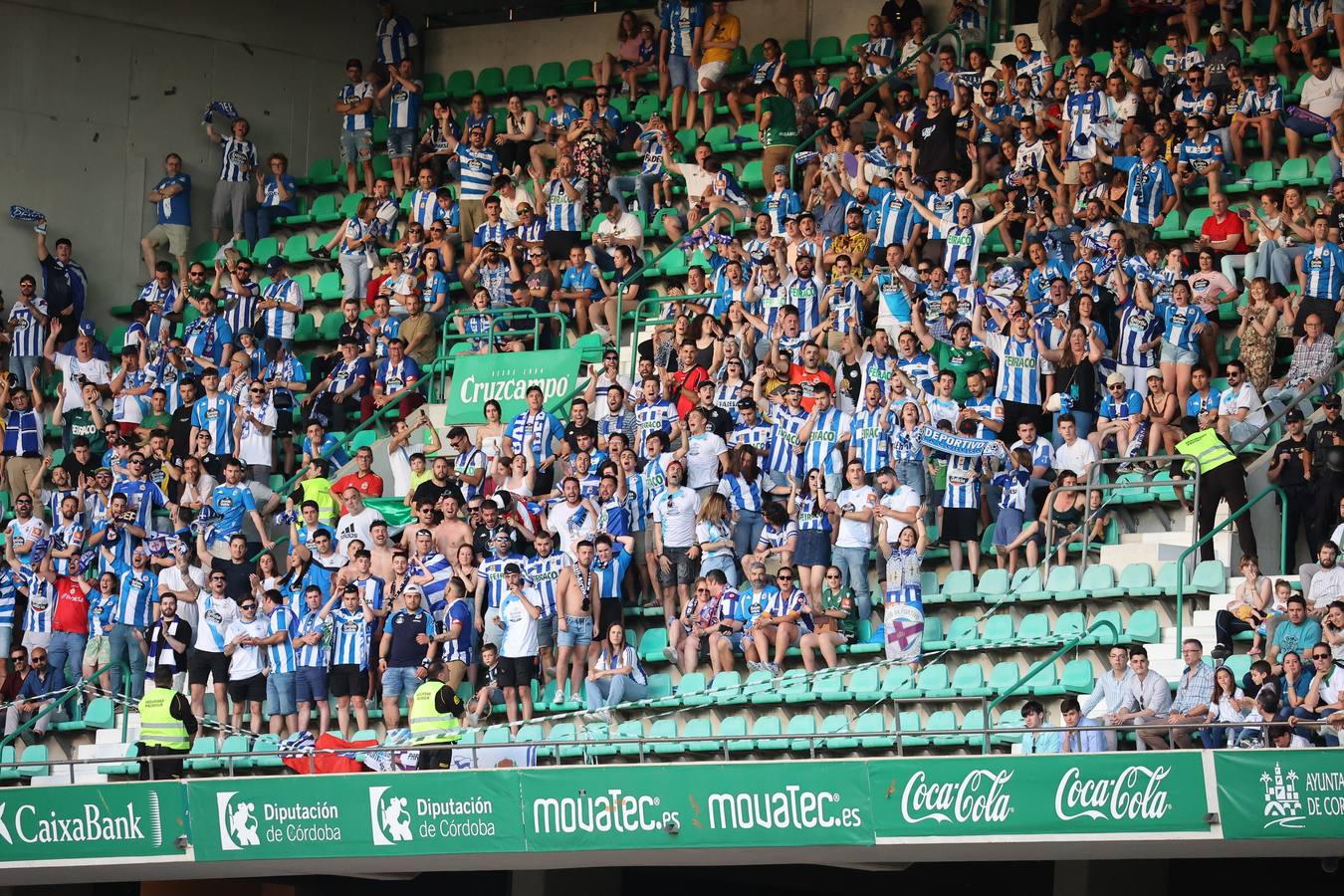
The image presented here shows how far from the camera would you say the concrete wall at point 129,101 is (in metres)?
23.3

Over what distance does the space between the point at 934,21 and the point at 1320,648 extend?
35.1ft

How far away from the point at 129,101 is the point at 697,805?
13650 millimetres

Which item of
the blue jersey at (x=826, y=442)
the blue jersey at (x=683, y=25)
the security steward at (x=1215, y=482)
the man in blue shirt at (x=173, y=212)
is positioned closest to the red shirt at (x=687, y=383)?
the blue jersey at (x=826, y=442)

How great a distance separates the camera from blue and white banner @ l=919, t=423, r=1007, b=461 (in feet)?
50.3

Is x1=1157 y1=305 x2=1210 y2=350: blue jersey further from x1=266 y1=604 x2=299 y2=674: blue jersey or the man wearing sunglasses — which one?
the man wearing sunglasses

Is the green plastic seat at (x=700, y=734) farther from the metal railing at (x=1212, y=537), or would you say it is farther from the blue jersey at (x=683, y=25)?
the blue jersey at (x=683, y=25)

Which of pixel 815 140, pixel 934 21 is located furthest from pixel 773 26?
pixel 815 140

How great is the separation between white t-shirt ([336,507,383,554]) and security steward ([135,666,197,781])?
6.26ft

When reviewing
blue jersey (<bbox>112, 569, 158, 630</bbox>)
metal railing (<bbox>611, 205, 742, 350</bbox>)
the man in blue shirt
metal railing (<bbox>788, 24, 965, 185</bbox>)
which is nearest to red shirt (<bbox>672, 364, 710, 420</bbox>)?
metal railing (<bbox>611, 205, 742, 350</bbox>)

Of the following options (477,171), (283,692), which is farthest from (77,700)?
(477,171)

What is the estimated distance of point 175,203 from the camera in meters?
23.6

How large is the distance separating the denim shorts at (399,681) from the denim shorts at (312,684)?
2.34ft

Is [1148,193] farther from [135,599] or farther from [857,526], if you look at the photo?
[135,599]

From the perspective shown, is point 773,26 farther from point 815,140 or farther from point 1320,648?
point 1320,648
